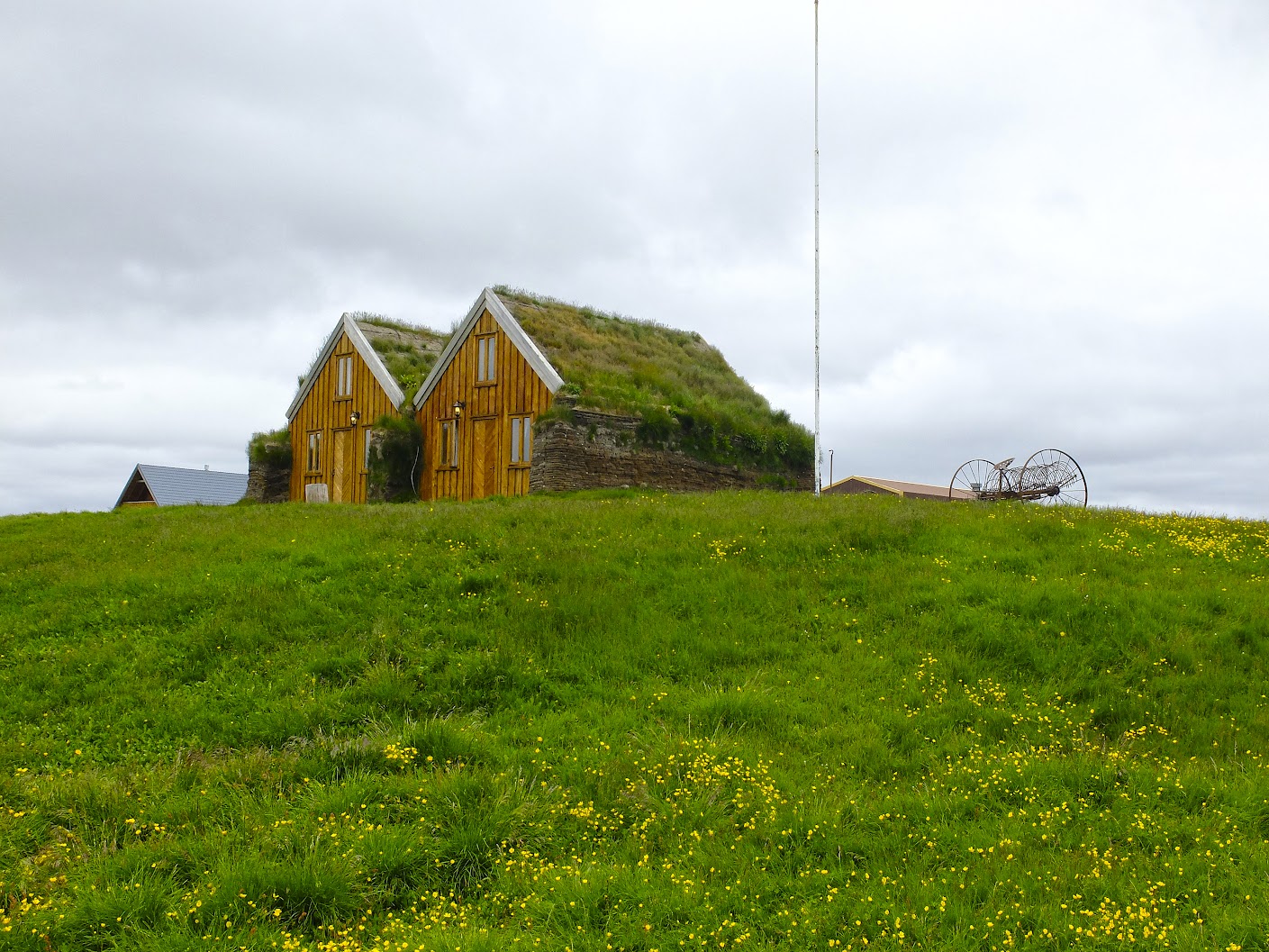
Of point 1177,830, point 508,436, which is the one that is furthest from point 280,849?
point 508,436

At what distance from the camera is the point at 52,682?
11094 mm

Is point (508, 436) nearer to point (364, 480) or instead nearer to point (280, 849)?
point (364, 480)

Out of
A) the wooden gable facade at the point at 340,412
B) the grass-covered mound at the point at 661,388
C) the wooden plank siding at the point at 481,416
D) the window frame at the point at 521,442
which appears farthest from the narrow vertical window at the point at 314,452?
the window frame at the point at 521,442

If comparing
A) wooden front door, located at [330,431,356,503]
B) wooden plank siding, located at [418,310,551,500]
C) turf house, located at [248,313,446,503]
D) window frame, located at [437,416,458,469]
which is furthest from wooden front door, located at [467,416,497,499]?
wooden front door, located at [330,431,356,503]

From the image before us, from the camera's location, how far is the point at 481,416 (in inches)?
1238

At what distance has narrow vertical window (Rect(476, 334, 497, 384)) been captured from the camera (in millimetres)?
31344

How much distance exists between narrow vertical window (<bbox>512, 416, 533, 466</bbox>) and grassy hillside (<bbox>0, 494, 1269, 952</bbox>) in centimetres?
1262

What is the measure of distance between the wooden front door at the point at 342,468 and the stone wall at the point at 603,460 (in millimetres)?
9989

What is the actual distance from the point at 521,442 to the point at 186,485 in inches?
1252

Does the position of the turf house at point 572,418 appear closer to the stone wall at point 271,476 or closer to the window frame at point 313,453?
the window frame at point 313,453

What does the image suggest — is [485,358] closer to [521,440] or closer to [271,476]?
[521,440]

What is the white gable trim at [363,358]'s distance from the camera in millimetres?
34312

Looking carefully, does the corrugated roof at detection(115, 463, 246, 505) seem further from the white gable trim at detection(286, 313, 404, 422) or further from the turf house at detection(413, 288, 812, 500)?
the turf house at detection(413, 288, 812, 500)

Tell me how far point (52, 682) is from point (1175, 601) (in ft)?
50.4
